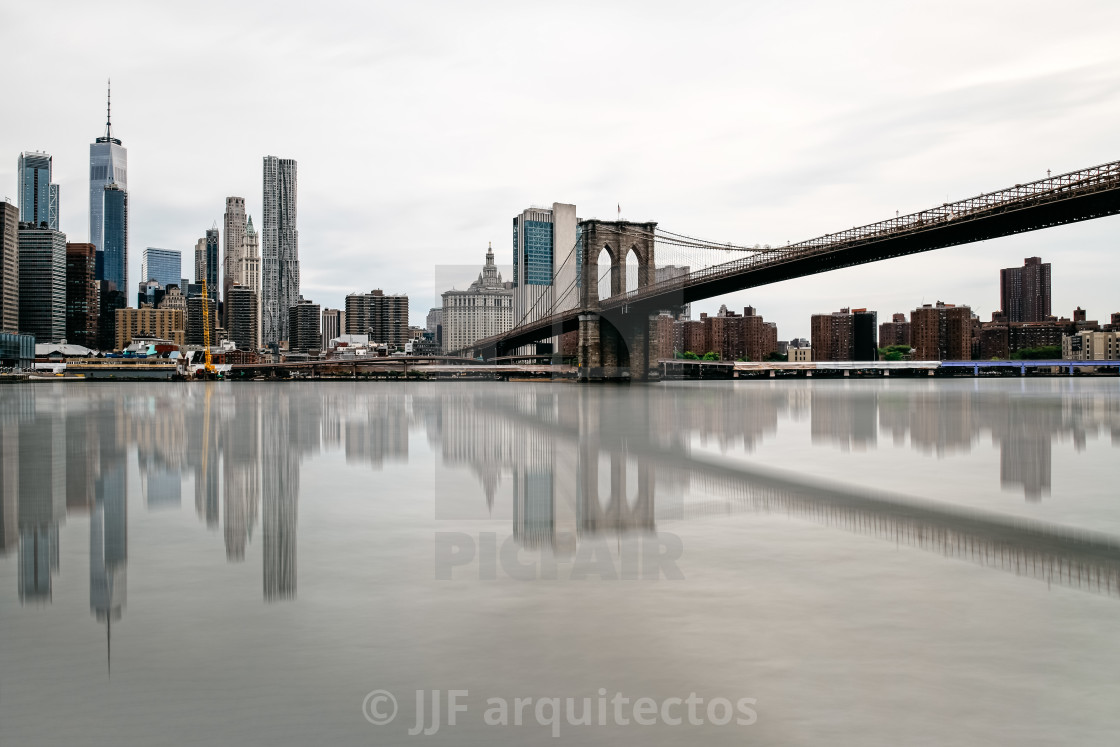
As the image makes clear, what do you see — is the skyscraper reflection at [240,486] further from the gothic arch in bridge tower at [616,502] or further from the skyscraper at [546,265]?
the skyscraper at [546,265]

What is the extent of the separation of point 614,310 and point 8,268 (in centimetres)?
17736

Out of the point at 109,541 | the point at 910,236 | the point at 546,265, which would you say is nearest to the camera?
the point at 109,541

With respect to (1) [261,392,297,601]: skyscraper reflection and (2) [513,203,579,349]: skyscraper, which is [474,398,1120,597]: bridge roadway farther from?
(2) [513,203,579,349]: skyscraper

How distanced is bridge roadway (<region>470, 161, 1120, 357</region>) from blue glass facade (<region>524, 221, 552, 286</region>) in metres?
53.6

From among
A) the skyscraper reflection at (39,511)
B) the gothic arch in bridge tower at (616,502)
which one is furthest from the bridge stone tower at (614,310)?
the gothic arch in bridge tower at (616,502)

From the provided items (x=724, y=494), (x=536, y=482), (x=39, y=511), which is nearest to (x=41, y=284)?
(x=39, y=511)

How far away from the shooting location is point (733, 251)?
68.8 meters

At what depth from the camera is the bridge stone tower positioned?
62.8 metres

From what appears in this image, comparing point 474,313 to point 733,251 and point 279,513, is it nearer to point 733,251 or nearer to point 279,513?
point 733,251

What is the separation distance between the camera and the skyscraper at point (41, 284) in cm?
18950

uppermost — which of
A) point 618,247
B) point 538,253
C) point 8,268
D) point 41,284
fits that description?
point 8,268

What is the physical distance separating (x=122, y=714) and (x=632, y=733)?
6.99 ft

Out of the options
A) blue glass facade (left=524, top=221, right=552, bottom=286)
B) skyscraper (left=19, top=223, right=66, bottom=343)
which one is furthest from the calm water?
skyscraper (left=19, top=223, right=66, bottom=343)

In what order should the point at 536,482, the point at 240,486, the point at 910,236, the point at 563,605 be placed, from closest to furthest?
the point at 563,605, the point at 240,486, the point at 536,482, the point at 910,236
